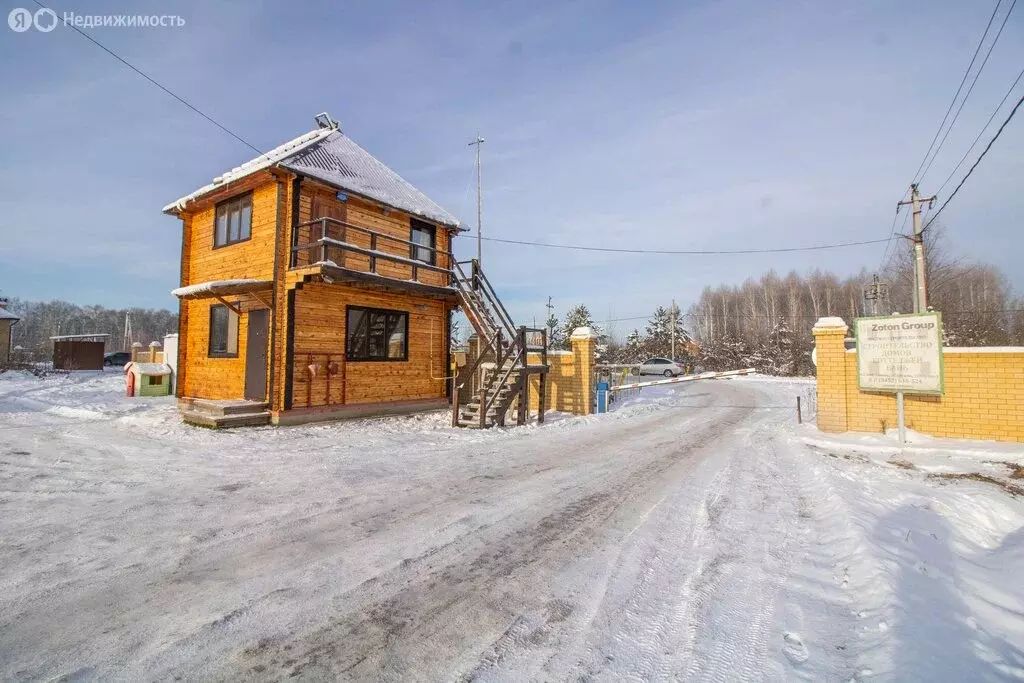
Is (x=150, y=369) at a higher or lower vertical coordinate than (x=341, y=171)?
lower

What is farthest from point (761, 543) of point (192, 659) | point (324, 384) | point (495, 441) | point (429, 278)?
point (429, 278)

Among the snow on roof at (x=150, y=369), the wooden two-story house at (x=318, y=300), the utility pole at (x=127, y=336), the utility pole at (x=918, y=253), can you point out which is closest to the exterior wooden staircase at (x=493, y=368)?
the wooden two-story house at (x=318, y=300)

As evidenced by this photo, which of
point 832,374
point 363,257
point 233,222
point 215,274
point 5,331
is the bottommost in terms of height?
point 832,374

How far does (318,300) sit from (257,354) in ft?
6.78

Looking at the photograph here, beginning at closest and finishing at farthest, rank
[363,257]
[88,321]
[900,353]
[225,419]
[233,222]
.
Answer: [900,353], [225,419], [233,222], [363,257], [88,321]

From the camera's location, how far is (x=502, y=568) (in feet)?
12.4

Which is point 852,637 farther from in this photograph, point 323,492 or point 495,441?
point 495,441

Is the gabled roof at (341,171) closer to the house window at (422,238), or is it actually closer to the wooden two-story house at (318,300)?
the wooden two-story house at (318,300)

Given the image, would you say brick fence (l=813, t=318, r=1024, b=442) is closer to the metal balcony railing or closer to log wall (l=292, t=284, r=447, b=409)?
the metal balcony railing

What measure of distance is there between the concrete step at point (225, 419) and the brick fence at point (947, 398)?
43.1 feet

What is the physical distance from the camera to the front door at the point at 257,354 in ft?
39.0

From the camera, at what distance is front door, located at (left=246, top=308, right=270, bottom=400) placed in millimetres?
11882

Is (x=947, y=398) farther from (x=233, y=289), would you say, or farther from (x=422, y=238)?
(x=233, y=289)

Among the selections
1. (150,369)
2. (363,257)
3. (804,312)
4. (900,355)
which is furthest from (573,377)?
(804,312)
